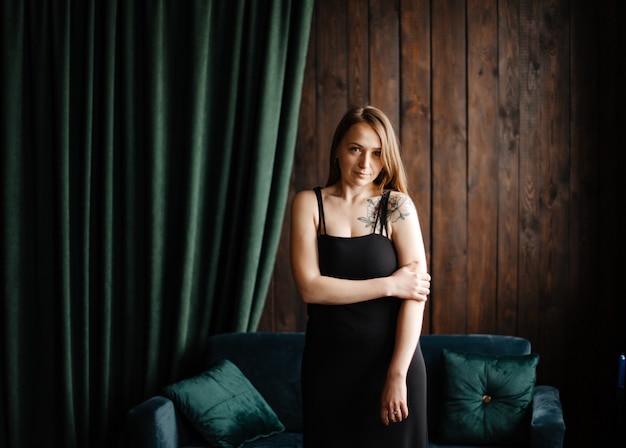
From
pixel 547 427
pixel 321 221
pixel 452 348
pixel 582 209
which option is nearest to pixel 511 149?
pixel 582 209

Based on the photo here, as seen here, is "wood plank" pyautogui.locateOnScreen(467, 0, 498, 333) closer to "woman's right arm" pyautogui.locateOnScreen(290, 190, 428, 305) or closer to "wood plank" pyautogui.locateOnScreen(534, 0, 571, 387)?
"wood plank" pyautogui.locateOnScreen(534, 0, 571, 387)

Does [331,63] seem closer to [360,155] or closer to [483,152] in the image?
[483,152]

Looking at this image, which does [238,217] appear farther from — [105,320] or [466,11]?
[466,11]

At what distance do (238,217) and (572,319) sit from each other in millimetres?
1592

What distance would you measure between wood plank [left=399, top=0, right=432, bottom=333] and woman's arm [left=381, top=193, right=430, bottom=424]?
1259 millimetres

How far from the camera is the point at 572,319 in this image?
3.17m

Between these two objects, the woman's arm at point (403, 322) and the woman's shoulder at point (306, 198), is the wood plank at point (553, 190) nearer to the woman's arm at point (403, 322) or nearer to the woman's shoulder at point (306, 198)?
the woman's arm at point (403, 322)

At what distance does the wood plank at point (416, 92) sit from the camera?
3205 mm

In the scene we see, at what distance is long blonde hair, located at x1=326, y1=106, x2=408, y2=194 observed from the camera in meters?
1.96

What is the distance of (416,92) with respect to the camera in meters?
3.21

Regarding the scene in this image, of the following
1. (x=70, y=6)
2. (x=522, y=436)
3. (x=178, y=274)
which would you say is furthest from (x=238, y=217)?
(x=522, y=436)

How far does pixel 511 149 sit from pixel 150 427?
195 centimetres

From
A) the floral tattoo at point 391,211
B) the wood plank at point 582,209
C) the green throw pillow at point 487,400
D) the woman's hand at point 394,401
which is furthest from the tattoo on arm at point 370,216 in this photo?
the wood plank at point 582,209

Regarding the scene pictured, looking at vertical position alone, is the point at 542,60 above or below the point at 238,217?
above
